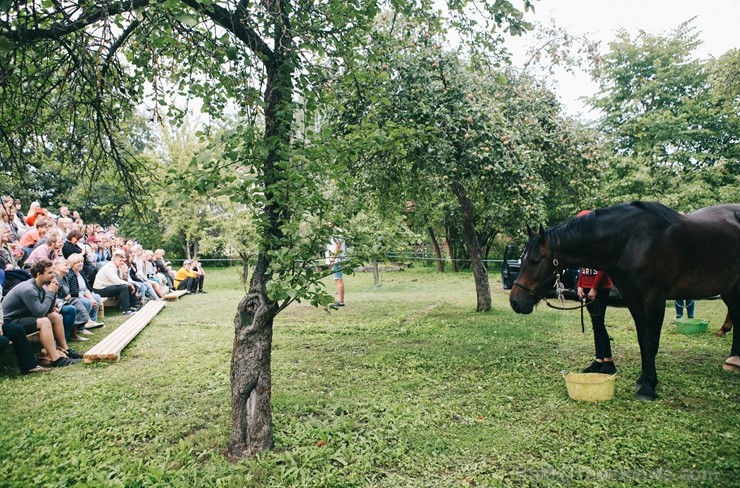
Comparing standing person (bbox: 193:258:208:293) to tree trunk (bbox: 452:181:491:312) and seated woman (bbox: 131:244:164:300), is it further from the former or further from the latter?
tree trunk (bbox: 452:181:491:312)

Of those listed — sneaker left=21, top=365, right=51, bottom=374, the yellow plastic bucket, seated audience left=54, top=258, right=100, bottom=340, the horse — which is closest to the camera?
the yellow plastic bucket

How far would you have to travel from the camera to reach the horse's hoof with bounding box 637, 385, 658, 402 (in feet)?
14.0

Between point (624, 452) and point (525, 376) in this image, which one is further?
point (525, 376)

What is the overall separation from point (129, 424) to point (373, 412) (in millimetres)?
2086

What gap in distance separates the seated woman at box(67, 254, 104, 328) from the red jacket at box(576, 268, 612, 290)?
7039mm

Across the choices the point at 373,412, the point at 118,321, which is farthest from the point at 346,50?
the point at 118,321

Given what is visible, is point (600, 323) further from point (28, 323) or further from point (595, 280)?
point (28, 323)

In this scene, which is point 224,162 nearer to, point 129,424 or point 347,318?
point 129,424

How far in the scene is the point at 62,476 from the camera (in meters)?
3.04

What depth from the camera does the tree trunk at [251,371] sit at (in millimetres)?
3336

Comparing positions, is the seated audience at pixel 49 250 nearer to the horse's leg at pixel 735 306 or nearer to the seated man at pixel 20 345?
the seated man at pixel 20 345

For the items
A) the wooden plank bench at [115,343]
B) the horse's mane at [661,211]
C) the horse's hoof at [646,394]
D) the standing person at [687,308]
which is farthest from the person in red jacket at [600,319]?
the wooden plank bench at [115,343]

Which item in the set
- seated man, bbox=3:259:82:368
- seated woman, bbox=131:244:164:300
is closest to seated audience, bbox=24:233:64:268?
seated man, bbox=3:259:82:368

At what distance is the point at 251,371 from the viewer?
334cm
